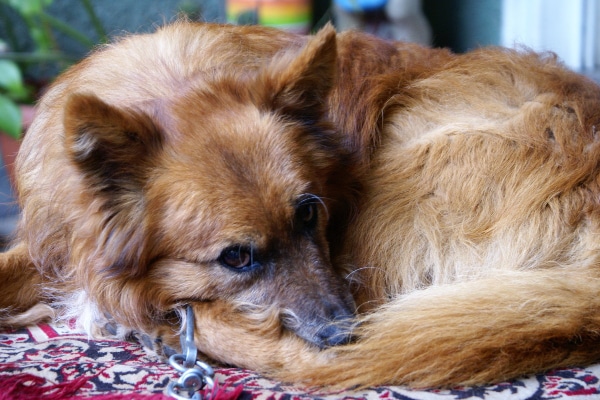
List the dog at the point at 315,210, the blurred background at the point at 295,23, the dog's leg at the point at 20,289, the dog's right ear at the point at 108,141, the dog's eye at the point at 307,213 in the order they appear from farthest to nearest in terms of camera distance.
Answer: the blurred background at the point at 295,23, the dog's leg at the point at 20,289, the dog's eye at the point at 307,213, the dog at the point at 315,210, the dog's right ear at the point at 108,141

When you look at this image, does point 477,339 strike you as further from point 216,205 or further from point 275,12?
point 275,12

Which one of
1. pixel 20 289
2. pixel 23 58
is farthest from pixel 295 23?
pixel 20 289

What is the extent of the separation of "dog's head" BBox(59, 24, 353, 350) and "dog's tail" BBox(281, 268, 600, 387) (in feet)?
0.37

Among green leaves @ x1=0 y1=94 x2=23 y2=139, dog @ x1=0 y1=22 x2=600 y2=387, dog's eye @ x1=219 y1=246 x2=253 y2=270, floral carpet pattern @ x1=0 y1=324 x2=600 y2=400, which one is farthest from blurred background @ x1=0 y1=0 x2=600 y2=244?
dog's eye @ x1=219 y1=246 x2=253 y2=270

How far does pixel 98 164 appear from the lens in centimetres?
213

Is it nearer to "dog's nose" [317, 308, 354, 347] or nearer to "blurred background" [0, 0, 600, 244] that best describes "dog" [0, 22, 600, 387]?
"dog's nose" [317, 308, 354, 347]

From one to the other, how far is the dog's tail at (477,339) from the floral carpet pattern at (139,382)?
0.04 metres

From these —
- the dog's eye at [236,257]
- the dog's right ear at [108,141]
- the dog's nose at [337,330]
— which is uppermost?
the dog's right ear at [108,141]

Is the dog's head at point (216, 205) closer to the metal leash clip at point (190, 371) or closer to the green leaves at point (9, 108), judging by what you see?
the metal leash clip at point (190, 371)

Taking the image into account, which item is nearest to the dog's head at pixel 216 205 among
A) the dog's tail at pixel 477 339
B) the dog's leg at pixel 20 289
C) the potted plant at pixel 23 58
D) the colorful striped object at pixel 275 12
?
the dog's tail at pixel 477 339

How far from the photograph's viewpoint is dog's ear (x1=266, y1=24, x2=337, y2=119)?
2293 millimetres

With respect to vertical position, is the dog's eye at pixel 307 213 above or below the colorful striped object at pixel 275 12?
below

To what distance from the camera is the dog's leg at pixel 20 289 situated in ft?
8.84

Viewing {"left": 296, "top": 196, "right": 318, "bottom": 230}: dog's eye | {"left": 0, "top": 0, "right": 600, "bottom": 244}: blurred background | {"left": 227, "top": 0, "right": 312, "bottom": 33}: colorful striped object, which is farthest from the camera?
{"left": 227, "top": 0, "right": 312, "bottom": 33}: colorful striped object
